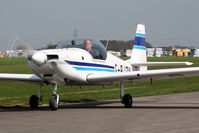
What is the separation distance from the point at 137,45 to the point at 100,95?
3.15m

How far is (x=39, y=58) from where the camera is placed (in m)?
11.1

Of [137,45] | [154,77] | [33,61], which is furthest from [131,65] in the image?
[33,61]

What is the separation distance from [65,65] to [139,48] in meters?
6.04

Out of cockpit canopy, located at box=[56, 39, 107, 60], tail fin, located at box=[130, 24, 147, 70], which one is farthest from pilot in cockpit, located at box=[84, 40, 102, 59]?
tail fin, located at box=[130, 24, 147, 70]

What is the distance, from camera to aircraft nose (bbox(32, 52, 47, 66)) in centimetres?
1112

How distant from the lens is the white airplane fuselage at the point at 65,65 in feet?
37.6

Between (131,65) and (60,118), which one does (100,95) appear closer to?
(131,65)

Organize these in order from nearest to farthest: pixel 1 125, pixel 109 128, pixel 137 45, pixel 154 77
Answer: pixel 109 128 → pixel 1 125 → pixel 154 77 → pixel 137 45

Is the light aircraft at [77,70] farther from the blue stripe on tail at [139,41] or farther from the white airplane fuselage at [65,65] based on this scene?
the blue stripe on tail at [139,41]

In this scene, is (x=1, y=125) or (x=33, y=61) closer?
(x=1, y=125)

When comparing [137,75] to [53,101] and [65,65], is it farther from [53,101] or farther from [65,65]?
[53,101]

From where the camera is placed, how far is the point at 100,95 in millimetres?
18844

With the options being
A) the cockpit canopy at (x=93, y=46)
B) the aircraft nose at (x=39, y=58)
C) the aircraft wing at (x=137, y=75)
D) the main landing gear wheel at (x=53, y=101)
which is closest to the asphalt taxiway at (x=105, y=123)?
the main landing gear wheel at (x=53, y=101)

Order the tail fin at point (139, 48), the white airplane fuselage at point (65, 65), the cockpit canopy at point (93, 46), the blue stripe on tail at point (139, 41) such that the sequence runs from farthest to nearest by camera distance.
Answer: the blue stripe on tail at point (139, 41) < the tail fin at point (139, 48) < the cockpit canopy at point (93, 46) < the white airplane fuselage at point (65, 65)
